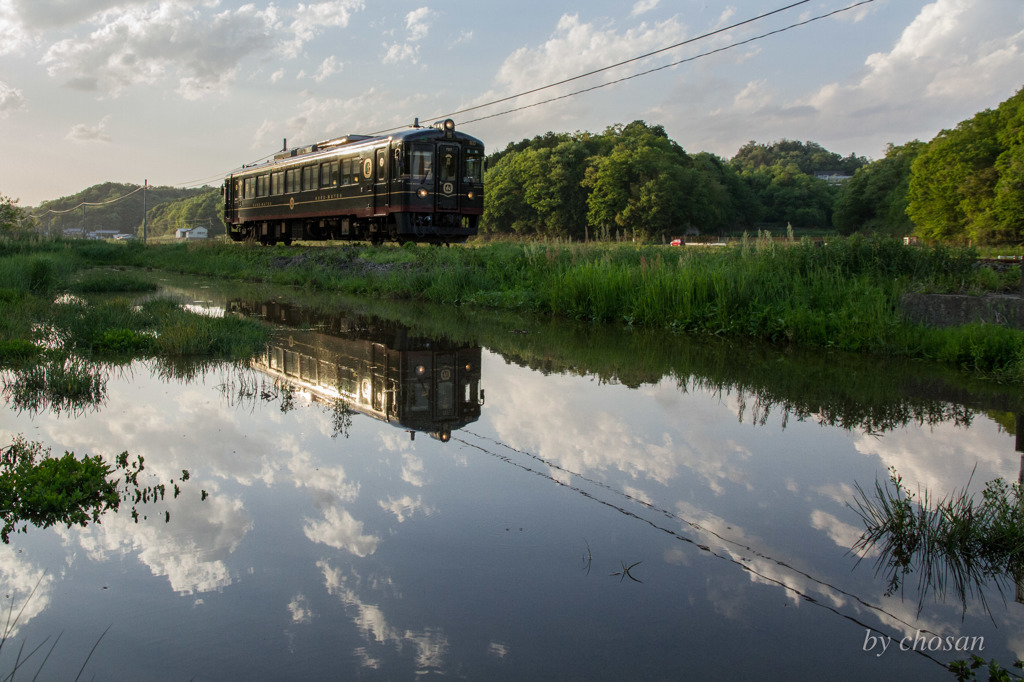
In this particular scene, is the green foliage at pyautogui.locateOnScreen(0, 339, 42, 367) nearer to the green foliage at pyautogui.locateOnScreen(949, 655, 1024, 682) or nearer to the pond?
the pond

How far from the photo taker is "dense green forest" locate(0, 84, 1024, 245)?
49.2 metres

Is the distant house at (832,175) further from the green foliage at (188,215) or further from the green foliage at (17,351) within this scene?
the green foliage at (17,351)

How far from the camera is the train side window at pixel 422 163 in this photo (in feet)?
68.8

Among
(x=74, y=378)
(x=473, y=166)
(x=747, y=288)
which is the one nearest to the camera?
(x=74, y=378)

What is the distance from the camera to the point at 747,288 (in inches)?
419

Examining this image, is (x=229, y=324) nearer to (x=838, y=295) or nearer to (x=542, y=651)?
(x=838, y=295)

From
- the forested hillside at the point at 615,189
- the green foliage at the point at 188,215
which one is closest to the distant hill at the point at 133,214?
the green foliage at the point at 188,215

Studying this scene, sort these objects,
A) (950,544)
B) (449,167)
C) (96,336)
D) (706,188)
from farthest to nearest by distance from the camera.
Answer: (706,188) < (449,167) < (96,336) < (950,544)

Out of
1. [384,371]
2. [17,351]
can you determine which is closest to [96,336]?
[17,351]

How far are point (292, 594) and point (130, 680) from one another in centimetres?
66

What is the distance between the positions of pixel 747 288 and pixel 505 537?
317 inches

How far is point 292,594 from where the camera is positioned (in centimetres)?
290

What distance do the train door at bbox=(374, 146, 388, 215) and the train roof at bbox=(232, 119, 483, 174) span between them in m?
0.46

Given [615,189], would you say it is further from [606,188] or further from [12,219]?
[12,219]
